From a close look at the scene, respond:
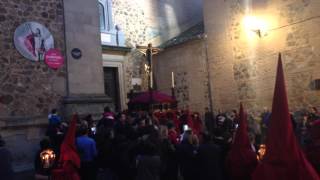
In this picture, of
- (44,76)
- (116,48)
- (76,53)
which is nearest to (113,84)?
(116,48)

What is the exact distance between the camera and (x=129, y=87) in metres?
19.4

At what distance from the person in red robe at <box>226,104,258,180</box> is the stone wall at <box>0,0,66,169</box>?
18.3ft

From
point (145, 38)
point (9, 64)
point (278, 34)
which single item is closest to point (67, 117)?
point (9, 64)

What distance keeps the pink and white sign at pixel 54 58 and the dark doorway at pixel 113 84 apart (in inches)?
303

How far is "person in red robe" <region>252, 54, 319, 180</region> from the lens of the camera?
3691mm

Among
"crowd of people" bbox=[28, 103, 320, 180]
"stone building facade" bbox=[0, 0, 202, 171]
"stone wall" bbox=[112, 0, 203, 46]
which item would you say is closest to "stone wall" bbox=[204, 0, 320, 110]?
"stone wall" bbox=[112, 0, 203, 46]

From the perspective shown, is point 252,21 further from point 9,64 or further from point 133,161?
point 133,161

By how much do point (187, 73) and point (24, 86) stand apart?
32.6ft

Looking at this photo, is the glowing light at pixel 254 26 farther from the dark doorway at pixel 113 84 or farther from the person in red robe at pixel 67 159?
the person in red robe at pixel 67 159

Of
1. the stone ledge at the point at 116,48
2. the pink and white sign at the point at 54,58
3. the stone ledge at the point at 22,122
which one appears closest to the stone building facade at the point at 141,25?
the stone ledge at the point at 116,48

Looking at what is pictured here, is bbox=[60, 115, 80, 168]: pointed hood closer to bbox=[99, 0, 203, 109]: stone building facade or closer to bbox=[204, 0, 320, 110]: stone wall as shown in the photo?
bbox=[204, 0, 320, 110]: stone wall

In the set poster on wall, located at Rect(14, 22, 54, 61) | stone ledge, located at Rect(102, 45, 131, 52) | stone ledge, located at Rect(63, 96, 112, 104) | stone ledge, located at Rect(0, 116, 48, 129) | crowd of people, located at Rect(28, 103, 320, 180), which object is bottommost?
crowd of people, located at Rect(28, 103, 320, 180)

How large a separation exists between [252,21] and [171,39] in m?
5.47

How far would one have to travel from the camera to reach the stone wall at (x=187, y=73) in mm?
18375
